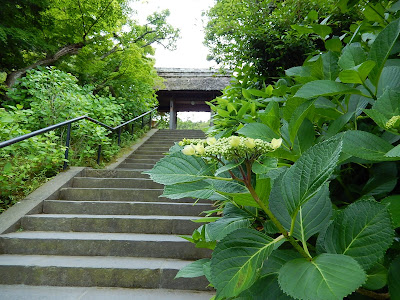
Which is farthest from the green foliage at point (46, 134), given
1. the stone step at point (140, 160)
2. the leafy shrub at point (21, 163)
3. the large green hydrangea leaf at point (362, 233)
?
the large green hydrangea leaf at point (362, 233)

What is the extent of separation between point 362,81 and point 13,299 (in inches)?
102

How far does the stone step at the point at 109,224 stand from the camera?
2.88 m

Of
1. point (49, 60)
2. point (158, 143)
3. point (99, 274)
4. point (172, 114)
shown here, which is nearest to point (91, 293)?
point (99, 274)

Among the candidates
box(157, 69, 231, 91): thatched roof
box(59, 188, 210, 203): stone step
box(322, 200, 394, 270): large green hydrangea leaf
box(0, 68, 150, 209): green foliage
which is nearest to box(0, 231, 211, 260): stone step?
box(0, 68, 150, 209): green foliage

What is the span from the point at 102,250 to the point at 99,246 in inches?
1.9

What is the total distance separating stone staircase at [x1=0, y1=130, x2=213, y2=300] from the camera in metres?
2.15

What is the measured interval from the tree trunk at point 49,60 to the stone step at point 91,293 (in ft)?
20.2

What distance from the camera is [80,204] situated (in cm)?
333

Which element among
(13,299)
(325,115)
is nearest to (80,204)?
(13,299)

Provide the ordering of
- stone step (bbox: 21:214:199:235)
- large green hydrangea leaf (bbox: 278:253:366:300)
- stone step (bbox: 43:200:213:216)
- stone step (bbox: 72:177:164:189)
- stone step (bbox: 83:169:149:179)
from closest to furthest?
1. large green hydrangea leaf (bbox: 278:253:366:300)
2. stone step (bbox: 21:214:199:235)
3. stone step (bbox: 43:200:213:216)
4. stone step (bbox: 72:177:164:189)
5. stone step (bbox: 83:169:149:179)

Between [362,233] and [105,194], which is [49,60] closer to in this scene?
[105,194]

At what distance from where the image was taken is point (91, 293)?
6.79ft

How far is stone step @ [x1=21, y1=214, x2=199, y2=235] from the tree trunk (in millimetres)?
5214

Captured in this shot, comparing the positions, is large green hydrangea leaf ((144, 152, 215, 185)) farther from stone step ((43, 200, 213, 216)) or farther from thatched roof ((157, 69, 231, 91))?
thatched roof ((157, 69, 231, 91))
